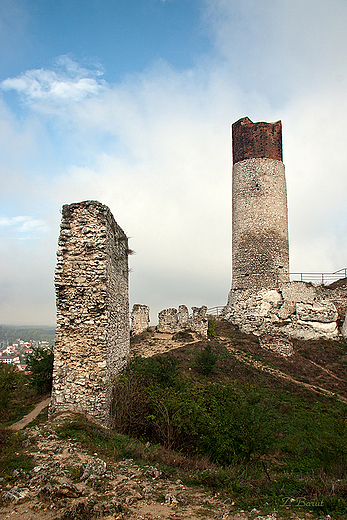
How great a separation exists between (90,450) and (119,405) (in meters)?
2.10

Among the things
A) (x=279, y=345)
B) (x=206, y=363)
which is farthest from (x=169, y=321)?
(x=206, y=363)

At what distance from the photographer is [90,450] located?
5.73 meters

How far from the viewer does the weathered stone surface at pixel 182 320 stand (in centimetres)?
1978

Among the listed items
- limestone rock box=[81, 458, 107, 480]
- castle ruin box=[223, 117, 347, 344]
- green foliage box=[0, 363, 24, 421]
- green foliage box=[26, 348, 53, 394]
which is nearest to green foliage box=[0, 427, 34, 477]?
limestone rock box=[81, 458, 107, 480]

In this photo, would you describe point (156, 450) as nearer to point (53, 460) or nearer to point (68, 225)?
point (53, 460)

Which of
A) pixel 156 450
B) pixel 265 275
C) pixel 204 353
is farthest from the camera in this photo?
pixel 265 275

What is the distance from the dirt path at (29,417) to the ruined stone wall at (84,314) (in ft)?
2.29

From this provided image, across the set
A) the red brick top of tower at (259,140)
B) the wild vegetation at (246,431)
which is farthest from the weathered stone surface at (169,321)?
the red brick top of tower at (259,140)

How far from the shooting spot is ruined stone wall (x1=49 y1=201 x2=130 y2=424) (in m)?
7.47

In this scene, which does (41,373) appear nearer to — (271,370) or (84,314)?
(84,314)

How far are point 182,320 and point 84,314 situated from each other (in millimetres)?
14673

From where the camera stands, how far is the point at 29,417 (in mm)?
7871

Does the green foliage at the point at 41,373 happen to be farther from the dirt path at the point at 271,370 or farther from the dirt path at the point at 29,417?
the dirt path at the point at 271,370

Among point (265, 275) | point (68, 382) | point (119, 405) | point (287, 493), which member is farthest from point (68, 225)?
point (265, 275)
